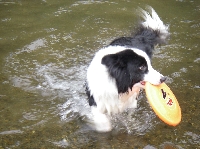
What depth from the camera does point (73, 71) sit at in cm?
582

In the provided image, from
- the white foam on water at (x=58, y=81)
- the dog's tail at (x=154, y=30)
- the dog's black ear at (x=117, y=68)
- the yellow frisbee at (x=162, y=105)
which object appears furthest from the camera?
the dog's tail at (x=154, y=30)

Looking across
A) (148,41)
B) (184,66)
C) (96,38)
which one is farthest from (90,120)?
(96,38)

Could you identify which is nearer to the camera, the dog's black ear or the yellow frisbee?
the dog's black ear

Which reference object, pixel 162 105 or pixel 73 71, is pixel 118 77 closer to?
pixel 162 105

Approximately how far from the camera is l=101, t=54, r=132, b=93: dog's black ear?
147 inches

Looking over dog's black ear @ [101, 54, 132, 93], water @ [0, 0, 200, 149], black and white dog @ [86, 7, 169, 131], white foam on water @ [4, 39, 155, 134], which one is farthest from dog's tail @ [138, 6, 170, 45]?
dog's black ear @ [101, 54, 132, 93]

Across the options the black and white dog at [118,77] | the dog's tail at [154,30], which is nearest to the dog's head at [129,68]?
the black and white dog at [118,77]

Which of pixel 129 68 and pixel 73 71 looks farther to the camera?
pixel 73 71

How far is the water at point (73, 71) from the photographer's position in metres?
4.20

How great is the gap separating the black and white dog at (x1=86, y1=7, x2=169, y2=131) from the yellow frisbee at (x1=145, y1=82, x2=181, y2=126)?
12 centimetres

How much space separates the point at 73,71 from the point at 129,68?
2179 millimetres

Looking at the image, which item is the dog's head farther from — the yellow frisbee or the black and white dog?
the yellow frisbee

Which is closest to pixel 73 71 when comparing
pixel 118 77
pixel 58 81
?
pixel 58 81

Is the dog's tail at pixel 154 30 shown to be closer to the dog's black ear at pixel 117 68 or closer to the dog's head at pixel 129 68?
the dog's head at pixel 129 68
